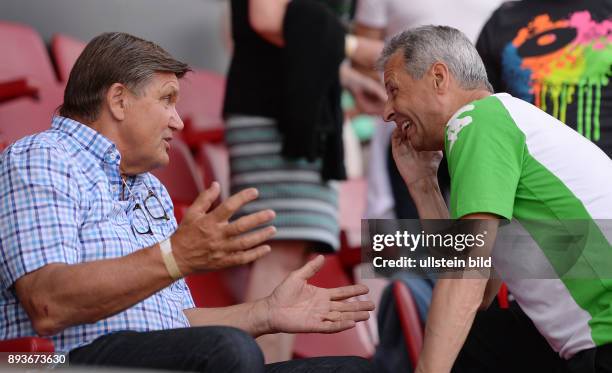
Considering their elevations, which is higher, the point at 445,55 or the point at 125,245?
the point at 445,55

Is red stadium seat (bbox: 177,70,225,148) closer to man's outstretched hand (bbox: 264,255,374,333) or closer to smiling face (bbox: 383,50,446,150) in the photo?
smiling face (bbox: 383,50,446,150)

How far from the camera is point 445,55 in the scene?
2766 mm

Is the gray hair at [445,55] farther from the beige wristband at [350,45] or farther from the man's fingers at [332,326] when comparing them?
the beige wristband at [350,45]

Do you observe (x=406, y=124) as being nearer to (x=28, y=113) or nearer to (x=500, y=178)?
(x=500, y=178)

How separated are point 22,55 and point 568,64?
2.24m

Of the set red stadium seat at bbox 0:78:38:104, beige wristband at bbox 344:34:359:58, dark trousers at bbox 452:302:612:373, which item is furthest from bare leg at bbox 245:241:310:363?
red stadium seat at bbox 0:78:38:104

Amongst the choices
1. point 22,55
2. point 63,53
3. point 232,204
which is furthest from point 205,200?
point 63,53

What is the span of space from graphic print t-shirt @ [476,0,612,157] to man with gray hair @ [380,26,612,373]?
0.77 metres

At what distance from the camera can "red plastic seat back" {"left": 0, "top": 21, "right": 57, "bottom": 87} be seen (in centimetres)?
444

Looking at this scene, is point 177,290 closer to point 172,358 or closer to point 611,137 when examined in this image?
point 172,358

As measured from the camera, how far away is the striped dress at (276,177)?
376 centimetres

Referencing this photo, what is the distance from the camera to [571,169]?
8.47ft

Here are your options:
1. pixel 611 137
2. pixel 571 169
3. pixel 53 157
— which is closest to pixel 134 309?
pixel 53 157

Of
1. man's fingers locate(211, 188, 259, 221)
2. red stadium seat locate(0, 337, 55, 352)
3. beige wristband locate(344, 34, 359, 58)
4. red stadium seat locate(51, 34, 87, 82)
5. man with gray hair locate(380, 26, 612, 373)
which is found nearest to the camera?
man's fingers locate(211, 188, 259, 221)
